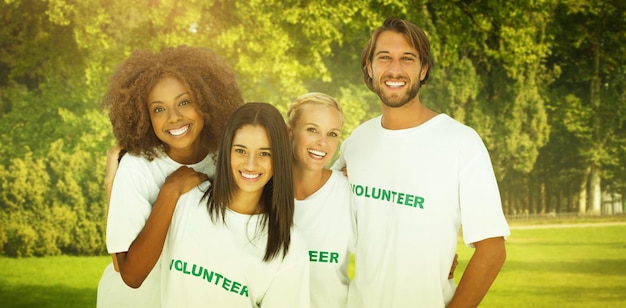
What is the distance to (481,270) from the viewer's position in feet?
8.62

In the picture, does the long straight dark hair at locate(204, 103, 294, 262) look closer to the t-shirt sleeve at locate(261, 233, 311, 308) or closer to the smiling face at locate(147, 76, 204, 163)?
the t-shirt sleeve at locate(261, 233, 311, 308)

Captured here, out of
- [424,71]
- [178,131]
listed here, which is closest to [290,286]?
[178,131]

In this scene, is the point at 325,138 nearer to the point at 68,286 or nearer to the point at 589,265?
the point at 68,286

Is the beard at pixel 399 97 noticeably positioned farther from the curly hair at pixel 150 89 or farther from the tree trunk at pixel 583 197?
the tree trunk at pixel 583 197

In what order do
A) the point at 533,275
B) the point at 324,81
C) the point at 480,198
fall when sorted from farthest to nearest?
the point at 533,275 → the point at 324,81 → the point at 480,198

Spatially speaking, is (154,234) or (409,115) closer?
(154,234)

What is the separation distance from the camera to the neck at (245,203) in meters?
2.54

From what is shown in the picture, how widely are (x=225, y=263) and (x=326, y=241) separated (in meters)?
0.48

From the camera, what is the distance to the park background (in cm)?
770

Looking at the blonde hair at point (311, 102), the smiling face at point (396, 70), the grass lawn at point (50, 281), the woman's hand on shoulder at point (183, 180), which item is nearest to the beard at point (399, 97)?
the smiling face at point (396, 70)

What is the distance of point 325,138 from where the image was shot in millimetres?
2848

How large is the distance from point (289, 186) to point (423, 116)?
0.66 metres

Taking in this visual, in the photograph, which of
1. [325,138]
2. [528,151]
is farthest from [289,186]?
[528,151]

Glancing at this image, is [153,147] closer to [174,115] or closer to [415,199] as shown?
[174,115]
